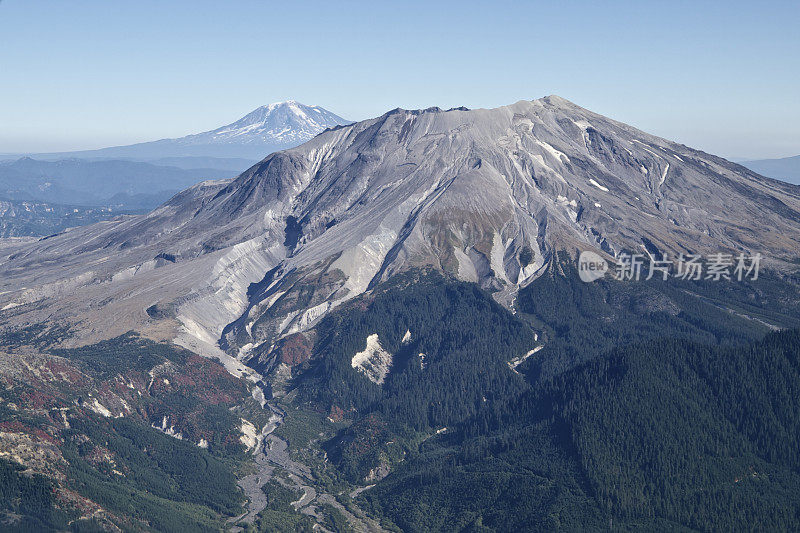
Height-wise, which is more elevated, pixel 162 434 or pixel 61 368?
pixel 61 368

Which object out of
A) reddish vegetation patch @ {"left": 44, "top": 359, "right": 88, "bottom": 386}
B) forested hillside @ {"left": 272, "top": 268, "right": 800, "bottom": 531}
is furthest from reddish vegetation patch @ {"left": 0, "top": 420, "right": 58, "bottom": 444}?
forested hillside @ {"left": 272, "top": 268, "right": 800, "bottom": 531}

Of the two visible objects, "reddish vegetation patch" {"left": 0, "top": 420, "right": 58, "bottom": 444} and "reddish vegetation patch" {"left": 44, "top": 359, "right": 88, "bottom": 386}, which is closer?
"reddish vegetation patch" {"left": 0, "top": 420, "right": 58, "bottom": 444}

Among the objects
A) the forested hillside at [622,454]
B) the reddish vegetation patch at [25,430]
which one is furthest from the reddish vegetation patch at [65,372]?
the forested hillside at [622,454]

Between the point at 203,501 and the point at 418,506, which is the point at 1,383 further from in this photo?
the point at 418,506

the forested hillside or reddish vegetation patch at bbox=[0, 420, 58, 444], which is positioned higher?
reddish vegetation patch at bbox=[0, 420, 58, 444]

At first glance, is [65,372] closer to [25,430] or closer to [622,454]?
[25,430]

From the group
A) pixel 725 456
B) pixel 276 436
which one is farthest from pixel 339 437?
pixel 725 456

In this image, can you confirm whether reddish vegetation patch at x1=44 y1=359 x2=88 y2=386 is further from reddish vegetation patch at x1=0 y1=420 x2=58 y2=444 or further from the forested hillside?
the forested hillside

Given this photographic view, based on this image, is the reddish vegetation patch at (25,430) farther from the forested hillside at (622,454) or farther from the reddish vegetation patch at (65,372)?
the forested hillside at (622,454)

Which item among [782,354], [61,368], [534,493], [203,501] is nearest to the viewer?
[534,493]

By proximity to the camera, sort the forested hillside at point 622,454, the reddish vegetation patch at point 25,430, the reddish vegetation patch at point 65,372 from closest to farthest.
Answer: the reddish vegetation patch at point 25,430 < the forested hillside at point 622,454 < the reddish vegetation patch at point 65,372

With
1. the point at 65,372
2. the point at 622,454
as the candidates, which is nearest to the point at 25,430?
the point at 65,372
